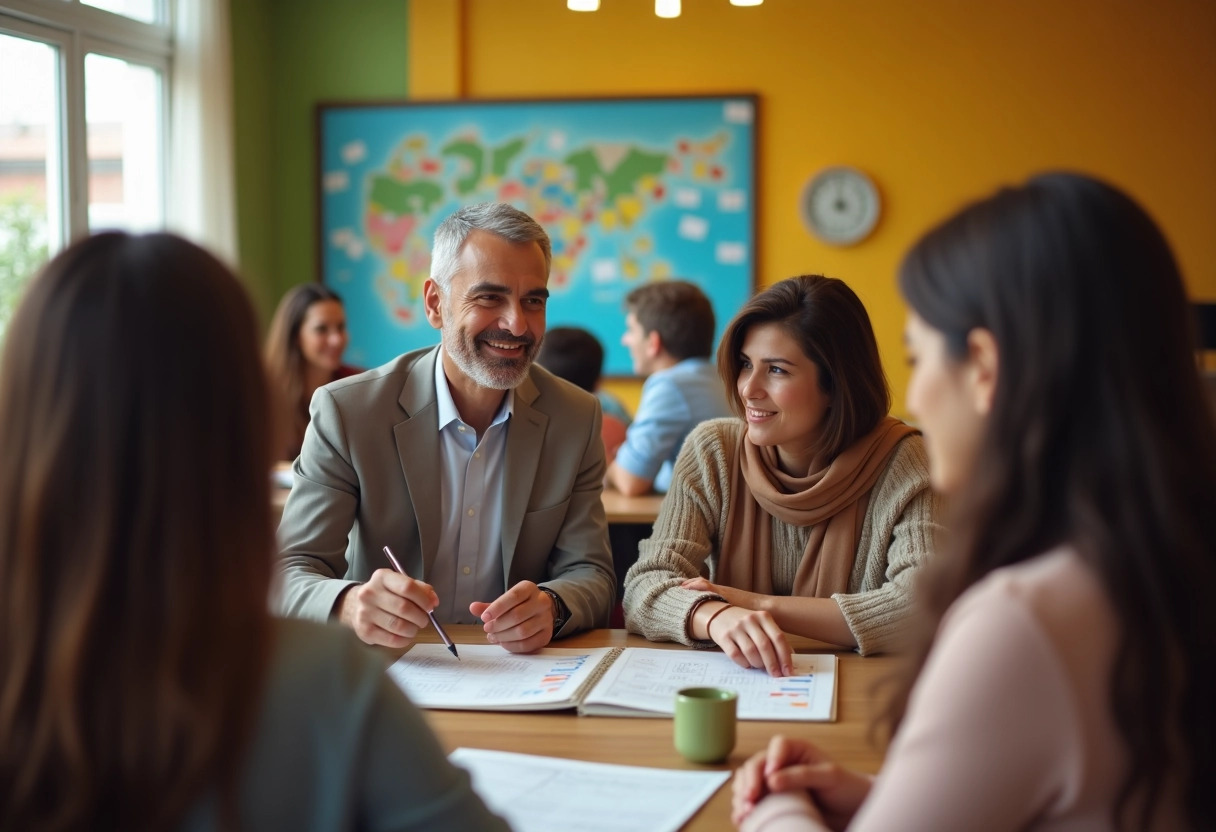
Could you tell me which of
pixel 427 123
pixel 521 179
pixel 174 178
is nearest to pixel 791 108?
pixel 521 179

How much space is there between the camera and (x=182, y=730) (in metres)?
0.78

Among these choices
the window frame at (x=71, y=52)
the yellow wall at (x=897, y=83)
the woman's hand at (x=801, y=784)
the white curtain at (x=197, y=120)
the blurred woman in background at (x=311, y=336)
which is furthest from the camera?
the yellow wall at (x=897, y=83)

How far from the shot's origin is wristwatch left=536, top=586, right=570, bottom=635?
6.70 feet

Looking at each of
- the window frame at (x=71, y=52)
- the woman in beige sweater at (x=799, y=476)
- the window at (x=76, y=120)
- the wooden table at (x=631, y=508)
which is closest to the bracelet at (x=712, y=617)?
the woman in beige sweater at (x=799, y=476)

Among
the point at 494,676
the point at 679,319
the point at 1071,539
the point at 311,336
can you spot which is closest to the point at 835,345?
the point at 494,676

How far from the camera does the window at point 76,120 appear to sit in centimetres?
435

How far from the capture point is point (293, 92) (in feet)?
19.5

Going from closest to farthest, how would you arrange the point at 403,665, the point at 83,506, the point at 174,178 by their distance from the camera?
the point at 83,506
the point at 403,665
the point at 174,178

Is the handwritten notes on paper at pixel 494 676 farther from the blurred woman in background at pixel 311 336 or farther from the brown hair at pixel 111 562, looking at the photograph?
the blurred woman in background at pixel 311 336

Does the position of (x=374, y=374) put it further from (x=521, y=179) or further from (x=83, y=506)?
(x=521, y=179)

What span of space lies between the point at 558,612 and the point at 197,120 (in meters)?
4.03

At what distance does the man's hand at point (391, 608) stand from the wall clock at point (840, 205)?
4.20 m

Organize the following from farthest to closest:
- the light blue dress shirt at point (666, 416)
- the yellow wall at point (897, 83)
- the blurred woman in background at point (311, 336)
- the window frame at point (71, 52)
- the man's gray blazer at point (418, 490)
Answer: the yellow wall at point (897, 83), the blurred woman in background at point (311, 336), the window frame at point (71, 52), the light blue dress shirt at point (666, 416), the man's gray blazer at point (418, 490)

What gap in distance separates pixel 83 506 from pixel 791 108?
17.2 feet
